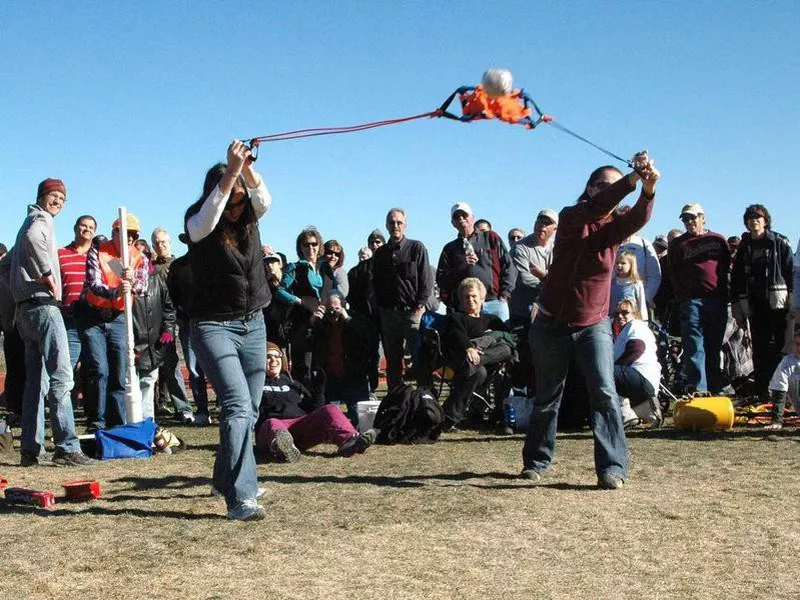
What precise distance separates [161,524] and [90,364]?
13.6 feet

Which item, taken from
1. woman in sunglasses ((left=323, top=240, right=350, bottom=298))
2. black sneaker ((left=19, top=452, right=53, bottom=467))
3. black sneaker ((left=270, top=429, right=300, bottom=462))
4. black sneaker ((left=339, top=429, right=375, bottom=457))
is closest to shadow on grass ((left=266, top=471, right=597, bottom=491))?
black sneaker ((left=270, top=429, right=300, bottom=462))

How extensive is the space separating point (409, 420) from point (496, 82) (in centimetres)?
409

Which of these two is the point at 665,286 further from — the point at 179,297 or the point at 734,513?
the point at 734,513

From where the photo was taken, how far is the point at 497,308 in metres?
11.2

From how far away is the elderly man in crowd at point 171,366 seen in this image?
450 inches

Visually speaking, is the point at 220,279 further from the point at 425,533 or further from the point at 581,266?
the point at 581,266

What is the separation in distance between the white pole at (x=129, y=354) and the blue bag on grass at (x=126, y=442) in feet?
2.50

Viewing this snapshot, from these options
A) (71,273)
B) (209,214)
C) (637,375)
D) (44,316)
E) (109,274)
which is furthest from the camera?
(71,273)

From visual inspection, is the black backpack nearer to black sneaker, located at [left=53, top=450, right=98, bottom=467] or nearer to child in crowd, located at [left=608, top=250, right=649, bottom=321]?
black sneaker, located at [left=53, top=450, right=98, bottom=467]

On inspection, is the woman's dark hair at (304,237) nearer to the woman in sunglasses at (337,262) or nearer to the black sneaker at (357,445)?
the woman in sunglasses at (337,262)

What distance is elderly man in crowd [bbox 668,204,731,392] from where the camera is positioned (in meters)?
11.6

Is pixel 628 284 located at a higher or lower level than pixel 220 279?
higher

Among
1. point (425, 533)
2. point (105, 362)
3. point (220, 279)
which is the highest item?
point (220, 279)

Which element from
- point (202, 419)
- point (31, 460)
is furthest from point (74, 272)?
point (202, 419)
